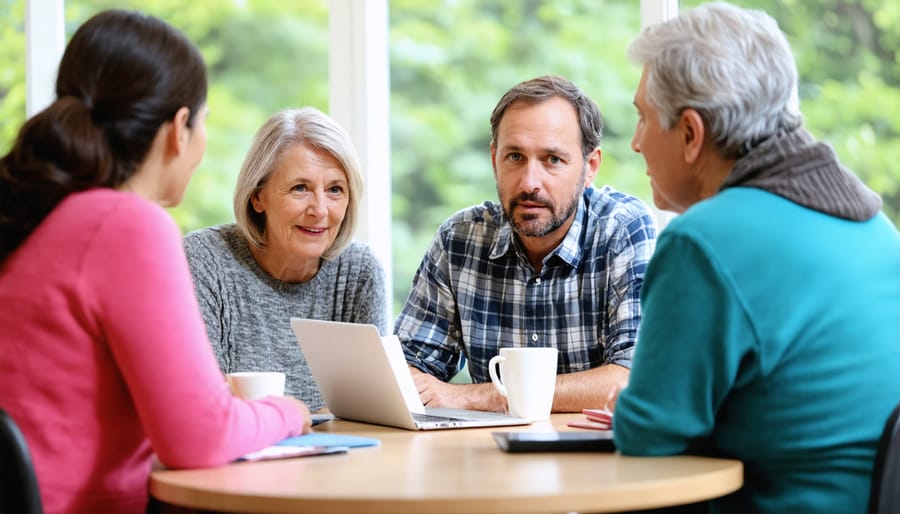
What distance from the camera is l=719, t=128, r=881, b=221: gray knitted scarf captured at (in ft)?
4.73

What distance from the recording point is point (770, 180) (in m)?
1.45

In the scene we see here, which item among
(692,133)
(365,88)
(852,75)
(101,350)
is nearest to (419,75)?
(365,88)

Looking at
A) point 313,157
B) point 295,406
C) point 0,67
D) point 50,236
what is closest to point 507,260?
point 313,157

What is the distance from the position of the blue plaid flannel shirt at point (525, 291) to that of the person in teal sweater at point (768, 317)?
0.85m

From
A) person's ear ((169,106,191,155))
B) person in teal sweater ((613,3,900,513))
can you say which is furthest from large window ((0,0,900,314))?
person in teal sweater ((613,3,900,513))

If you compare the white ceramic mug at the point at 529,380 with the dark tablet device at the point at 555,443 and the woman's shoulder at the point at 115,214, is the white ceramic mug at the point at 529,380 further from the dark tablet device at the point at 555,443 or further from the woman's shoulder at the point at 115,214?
the woman's shoulder at the point at 115,214

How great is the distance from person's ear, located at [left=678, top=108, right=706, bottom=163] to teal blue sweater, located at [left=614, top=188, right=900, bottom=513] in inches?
5.2

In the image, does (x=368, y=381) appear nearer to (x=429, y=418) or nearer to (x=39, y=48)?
(x=429, y=418)

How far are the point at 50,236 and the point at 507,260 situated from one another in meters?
1.33

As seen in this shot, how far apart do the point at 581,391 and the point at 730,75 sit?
79 centimetres

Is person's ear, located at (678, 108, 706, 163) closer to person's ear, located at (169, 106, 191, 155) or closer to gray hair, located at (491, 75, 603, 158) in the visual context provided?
person's ear, located at (169, 106, 191, 155)

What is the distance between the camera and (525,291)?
2.46m

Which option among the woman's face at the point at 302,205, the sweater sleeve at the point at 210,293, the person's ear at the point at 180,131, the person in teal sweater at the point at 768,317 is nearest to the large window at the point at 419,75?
the woman's face at the point at 302,205

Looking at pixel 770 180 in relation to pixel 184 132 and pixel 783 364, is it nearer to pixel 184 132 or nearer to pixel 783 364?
pixel 783 364
